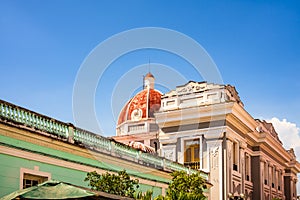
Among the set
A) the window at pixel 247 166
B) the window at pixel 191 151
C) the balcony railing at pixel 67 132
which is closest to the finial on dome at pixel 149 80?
the window at pixel 247 166

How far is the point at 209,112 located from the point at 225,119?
0.82 meters

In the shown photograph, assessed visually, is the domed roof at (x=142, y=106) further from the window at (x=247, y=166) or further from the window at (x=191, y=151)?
the window at (x=191, y=151)

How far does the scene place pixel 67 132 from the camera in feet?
47.5

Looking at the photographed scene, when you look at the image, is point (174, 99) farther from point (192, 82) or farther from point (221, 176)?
point (221, 176)

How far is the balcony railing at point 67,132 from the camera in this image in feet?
40.7

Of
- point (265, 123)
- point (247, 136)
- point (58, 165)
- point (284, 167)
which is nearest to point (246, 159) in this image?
point (247, 136)

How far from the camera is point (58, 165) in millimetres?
13711

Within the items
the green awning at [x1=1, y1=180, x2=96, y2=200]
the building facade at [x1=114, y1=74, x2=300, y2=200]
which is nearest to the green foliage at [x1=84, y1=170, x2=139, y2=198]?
the green awning at [x1=1, y1=180, x2=96, y2=200]

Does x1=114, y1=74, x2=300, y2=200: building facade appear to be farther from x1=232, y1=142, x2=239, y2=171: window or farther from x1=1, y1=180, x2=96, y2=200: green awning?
x1=1, y1=180, x2=96, y2=200: green awning

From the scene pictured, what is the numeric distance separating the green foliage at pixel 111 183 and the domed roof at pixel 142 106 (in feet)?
60.2

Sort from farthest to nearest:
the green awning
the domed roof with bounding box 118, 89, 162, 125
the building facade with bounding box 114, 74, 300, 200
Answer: the domed roof with bounding box 118, 89, 162, 125 → the building facade with bounding box 114, 74, 300, 200 → the green awning

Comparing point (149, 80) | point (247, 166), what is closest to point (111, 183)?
point (247, 166)

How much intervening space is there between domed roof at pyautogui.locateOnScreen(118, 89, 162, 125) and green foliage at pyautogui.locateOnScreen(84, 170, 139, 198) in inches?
722

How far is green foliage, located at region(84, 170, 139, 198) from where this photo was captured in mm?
13891
